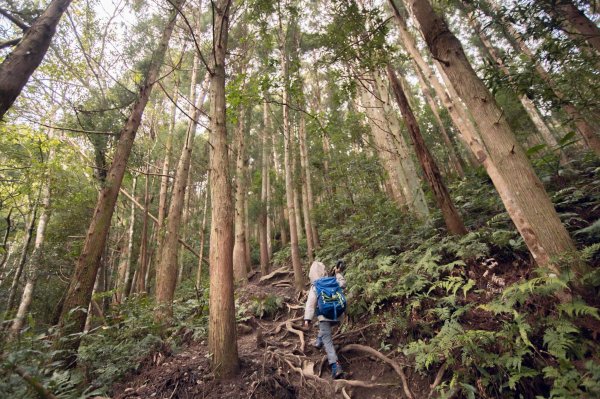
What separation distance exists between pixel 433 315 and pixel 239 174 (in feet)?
30.2

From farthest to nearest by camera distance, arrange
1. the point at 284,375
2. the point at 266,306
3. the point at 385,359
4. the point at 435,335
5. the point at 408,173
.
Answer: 1. the point at 408,173
2. the point at 266,306
3. the point at 284,375
4. the point at 385,359
5. the point at 435,335

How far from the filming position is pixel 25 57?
8.00 feet

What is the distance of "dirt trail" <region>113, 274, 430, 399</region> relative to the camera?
10.2ft

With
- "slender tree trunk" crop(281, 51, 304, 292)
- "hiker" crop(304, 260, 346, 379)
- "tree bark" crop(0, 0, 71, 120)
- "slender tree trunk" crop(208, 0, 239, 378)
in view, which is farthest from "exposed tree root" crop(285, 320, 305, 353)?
"tree bark" crop(0, 0, 71, 120)

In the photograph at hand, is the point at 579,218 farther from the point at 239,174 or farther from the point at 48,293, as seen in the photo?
the point at 48,293

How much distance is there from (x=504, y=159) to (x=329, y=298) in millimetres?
3036

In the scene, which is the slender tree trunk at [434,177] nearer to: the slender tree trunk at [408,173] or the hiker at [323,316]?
the slender tree trunk at [408,173]

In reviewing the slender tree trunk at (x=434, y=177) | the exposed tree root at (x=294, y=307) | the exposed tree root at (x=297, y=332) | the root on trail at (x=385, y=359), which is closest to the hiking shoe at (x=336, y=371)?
the root on trail at (x=385, y=359)

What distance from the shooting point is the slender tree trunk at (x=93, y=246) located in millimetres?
3434

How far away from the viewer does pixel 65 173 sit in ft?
29.4

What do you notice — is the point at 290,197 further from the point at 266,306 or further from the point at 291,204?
the point at 266,306

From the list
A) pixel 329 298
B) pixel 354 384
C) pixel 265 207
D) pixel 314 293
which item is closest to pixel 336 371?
pixel 354 384

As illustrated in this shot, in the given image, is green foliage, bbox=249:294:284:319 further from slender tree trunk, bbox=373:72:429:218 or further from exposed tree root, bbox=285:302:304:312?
slender tree trunk, bbox=373:72:429:218

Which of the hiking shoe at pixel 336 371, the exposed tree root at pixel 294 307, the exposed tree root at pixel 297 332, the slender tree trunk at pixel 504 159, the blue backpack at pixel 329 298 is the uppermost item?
the slender tree trunk at pixel 504 159
